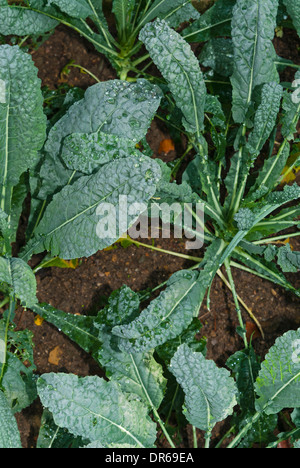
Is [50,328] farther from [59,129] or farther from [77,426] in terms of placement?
[59,129]

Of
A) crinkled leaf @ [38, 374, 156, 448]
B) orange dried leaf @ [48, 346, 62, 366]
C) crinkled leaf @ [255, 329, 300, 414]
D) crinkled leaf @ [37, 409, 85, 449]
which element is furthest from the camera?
orange dried leaf @ [48, 346, 62, 366]

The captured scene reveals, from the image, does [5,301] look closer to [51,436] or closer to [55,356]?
[55,356]

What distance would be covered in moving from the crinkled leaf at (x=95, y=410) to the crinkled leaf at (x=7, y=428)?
0.41ft

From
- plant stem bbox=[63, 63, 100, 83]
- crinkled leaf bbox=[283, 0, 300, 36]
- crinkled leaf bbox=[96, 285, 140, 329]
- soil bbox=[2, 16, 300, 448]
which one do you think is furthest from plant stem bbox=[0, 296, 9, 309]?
crinkled leaf bbox=[283, 0, 300, 36]

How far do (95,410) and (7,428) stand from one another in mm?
223

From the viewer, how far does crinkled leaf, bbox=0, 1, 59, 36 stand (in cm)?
155

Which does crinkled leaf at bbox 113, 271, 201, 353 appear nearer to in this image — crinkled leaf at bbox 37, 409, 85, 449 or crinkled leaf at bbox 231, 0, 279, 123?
crinkled leaf at bbox 37, 409, 85, 449

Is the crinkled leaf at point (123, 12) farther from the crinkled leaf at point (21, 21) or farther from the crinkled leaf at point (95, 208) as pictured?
the crinkled leaf at point (95, 208)

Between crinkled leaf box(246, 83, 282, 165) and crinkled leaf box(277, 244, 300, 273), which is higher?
crinkled leaf box(246, 83, 282, 165)

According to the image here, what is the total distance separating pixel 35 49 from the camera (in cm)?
176

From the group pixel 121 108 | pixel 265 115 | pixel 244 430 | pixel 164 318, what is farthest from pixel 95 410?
pixel 265 115

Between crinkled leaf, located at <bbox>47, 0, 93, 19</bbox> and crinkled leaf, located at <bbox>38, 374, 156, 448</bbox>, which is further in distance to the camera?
crinkled leaf, located at <bbox>47, 0, 93, 19</bbox>

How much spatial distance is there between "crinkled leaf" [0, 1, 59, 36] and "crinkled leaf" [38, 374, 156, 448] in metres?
0.94
